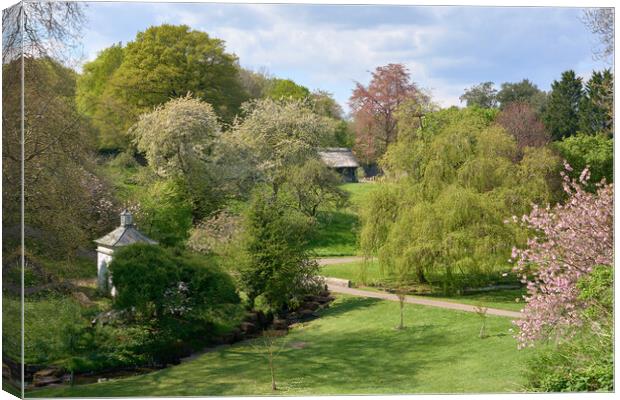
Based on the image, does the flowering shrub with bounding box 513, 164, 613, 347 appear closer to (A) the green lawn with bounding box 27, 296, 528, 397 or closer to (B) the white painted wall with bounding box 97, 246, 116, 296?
(A) the green lawn with bounding box 27, 296, 528, 397

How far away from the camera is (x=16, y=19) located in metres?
9.13

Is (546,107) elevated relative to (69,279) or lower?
elevated

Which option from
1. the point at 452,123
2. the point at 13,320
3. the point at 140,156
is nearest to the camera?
the point at 13,320

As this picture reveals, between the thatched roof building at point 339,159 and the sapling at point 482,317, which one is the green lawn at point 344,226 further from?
the sapling at point 482,317

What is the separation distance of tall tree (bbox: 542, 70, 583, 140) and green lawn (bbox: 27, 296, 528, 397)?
2.92m

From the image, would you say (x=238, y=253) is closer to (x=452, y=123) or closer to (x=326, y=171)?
(x=326, y=171)

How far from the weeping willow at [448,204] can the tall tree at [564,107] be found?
43.2 inches

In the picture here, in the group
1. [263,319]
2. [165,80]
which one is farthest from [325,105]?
[263,319]

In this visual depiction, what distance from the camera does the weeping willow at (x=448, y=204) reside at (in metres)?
13.3

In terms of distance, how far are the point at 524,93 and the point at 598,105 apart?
101cm

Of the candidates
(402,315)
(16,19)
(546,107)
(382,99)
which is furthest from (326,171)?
(16,19)

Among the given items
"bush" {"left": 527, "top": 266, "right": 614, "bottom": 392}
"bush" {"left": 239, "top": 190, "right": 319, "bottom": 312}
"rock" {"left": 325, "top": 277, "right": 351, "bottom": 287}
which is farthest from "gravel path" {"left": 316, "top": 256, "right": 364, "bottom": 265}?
"bush" {"left": 527, "top": 266, "right": 614, "bottom": 392}

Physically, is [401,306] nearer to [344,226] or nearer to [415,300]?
[415,300]

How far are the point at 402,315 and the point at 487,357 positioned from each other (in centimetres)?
176
